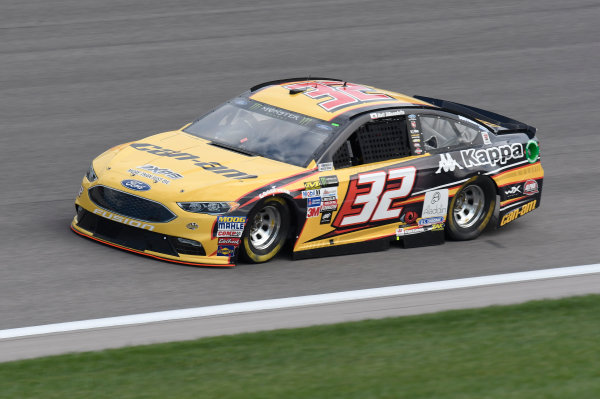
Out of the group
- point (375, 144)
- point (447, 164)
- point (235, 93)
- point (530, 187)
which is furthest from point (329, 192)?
point (235, 93)

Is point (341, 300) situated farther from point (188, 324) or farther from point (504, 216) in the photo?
point (504, 216)

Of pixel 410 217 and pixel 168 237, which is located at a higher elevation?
pixel 410 217

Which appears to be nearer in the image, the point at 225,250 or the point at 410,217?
the point at 225,250

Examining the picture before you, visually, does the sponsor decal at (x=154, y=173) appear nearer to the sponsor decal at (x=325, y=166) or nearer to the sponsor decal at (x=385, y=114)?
the sponsor decal at (x=325, y=166)

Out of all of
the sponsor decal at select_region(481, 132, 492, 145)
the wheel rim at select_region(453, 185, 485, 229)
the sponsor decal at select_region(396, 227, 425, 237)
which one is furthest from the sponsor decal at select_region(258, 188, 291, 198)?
the sponsor decal at select_region(481, 132, 492, 145)

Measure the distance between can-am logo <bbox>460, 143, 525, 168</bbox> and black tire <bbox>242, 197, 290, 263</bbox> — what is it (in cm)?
225

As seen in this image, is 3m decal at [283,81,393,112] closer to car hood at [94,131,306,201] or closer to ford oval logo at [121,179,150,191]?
car hood at [94,131,306,201]

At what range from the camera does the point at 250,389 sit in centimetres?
621

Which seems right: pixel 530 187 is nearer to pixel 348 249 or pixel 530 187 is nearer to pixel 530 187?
pixel 530 187

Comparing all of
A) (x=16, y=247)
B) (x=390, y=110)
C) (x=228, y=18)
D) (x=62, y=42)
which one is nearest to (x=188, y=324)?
(x=16, y=247)

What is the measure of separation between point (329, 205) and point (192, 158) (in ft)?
4.46

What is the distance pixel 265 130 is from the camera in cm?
1001

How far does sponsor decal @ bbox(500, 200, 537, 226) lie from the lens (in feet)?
35.9

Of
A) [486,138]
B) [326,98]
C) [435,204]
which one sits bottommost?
[435,204]
